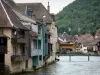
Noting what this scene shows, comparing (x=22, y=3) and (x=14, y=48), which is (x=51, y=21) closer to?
(x=22, y=3)

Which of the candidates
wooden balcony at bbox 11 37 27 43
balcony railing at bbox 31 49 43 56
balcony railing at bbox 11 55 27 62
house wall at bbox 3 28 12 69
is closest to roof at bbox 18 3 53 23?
balcony railing at bbox 31 49 43 56

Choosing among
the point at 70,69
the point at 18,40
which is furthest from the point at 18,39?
the point at 70,69

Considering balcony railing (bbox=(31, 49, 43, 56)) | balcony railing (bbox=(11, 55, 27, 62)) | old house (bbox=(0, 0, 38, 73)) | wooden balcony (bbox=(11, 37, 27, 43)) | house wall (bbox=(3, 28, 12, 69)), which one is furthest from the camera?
balcony railing (bbox=(31, 49, 43, 56))

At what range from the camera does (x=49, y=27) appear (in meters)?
94.7

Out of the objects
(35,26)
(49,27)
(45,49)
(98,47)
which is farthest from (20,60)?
(98,47)

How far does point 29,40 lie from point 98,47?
382ft

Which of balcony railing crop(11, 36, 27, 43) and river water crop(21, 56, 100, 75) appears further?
river water crop(21, 56, 100, 75)

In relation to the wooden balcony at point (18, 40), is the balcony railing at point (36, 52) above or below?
below

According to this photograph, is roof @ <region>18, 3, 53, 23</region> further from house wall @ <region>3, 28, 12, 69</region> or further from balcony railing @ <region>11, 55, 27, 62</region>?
house wall @ <region>3, 28, 12, 69</region>

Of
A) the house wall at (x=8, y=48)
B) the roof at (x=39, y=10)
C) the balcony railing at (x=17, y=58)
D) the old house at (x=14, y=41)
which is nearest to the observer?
the house wall at (x=8, y=48)

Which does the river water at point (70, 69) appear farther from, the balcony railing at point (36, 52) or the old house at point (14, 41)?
the old house at point (14, 41)

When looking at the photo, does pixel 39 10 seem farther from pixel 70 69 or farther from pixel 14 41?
pixel 14 41

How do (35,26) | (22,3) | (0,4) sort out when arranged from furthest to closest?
1. (22,3)
2. (35,26)
3. (0,4)

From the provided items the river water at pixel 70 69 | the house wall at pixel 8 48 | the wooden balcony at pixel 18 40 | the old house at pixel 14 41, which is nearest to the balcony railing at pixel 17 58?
the old house at pixel 14 41
